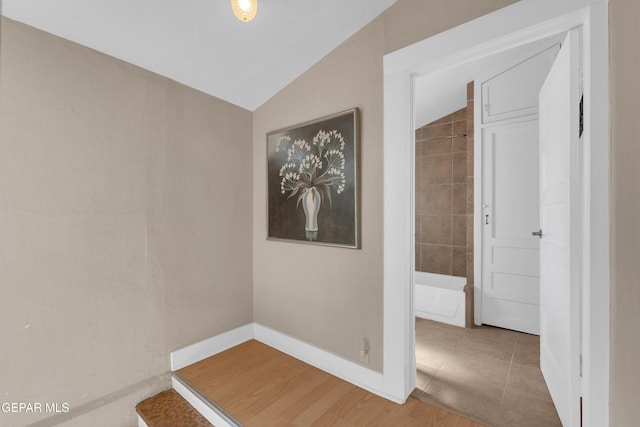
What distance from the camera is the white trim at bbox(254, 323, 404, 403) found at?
1.83 meters

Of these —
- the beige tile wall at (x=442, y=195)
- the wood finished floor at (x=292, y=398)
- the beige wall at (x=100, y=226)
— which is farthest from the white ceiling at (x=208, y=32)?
the beige tile wall at (x=442, y=195)

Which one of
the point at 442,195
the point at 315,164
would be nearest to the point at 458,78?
the point at 442,195

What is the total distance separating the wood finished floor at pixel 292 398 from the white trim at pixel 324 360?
0.13ft

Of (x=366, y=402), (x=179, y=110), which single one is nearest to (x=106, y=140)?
(x=179, y=110)

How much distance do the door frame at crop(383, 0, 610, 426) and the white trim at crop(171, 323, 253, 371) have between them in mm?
1277

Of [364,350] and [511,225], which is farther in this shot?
[511,225]

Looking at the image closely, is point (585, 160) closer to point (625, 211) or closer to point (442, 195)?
point (625, 211)

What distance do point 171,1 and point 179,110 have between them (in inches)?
28.5

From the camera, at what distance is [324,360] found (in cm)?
208

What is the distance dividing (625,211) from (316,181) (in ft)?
5.12

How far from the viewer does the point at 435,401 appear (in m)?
1.72

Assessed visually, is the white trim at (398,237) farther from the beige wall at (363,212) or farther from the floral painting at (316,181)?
the floral painting at (316,181)

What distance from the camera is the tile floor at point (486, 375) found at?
64.2 inches

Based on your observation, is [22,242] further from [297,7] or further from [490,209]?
[490,209]
